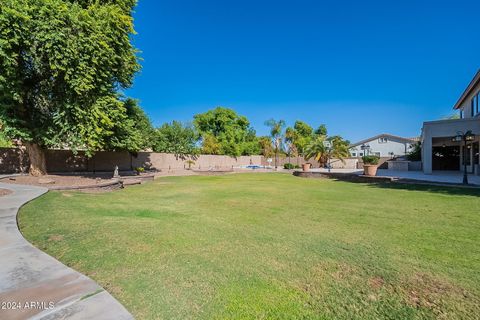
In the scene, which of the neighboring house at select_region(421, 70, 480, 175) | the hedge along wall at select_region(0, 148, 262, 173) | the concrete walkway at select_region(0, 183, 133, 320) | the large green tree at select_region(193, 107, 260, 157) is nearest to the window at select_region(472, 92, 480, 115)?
the neighboring house at select_region(421, 70, 480, 175)

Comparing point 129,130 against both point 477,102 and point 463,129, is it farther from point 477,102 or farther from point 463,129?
point 477,102

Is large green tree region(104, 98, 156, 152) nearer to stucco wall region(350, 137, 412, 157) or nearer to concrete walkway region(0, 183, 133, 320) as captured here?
concrete walkway region(0, 183, 133, 320)

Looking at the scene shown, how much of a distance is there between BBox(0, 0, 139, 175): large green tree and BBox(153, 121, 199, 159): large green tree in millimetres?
15625

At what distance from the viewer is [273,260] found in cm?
370

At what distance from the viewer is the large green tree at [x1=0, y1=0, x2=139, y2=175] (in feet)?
34.1

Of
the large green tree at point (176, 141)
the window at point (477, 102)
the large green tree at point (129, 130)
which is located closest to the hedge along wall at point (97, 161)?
the large green tree at point (176, 141)

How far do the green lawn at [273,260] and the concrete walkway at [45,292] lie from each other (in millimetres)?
219

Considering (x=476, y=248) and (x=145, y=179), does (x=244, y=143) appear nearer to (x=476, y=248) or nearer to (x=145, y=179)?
(x=145, y=179)

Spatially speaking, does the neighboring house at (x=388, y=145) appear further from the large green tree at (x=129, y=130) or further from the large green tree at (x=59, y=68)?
the large green tree at (x=59, y=68)

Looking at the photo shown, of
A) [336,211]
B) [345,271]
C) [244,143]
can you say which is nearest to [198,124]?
[244,143]

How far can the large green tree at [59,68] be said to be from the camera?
34.1 feet

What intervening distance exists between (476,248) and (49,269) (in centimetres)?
601

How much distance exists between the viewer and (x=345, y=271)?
11.0ft

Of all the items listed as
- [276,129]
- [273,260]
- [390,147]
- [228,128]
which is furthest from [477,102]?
[228,128]
